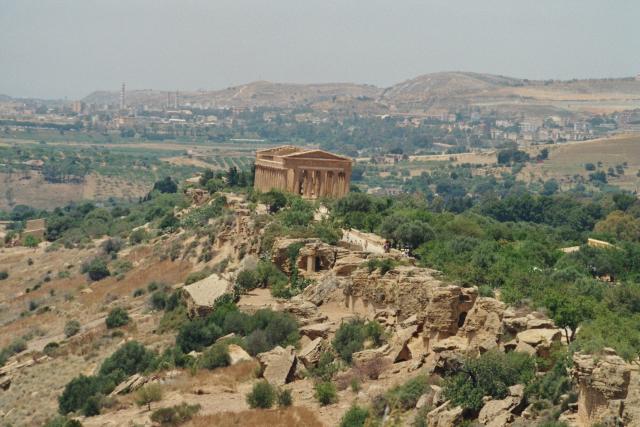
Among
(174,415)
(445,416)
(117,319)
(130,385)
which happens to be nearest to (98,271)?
(117,319)

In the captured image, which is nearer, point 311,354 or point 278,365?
point 278,365

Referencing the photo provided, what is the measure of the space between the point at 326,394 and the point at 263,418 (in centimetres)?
141

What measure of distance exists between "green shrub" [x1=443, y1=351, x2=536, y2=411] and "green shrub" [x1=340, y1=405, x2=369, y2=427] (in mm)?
1788

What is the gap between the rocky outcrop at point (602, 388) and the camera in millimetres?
16562

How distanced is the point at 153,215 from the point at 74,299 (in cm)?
2301

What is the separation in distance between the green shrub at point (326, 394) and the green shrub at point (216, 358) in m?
4.63

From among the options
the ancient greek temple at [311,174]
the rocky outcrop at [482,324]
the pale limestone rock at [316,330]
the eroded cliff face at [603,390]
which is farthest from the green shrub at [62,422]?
the ancient greek temple at [311,174]

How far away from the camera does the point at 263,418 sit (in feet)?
70.7

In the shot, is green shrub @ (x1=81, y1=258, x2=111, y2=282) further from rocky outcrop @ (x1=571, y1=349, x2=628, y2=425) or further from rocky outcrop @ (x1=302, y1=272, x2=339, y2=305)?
rocky outcrop @ (x1=571, y1=349, x2=628, y2=425)

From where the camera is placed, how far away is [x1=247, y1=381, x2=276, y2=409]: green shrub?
22.3 meters

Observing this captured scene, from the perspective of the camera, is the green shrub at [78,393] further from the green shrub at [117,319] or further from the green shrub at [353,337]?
the green shrub at [117,319]

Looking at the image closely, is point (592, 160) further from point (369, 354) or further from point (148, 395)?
point (148, 395)

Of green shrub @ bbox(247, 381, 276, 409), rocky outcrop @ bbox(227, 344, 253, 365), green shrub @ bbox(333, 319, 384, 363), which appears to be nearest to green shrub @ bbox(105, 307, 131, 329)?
rocky outcrop @ bbox(227, 344, 253, 365)

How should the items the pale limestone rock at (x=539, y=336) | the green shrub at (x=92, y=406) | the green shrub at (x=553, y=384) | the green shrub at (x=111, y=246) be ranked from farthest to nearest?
the green shrub at (x=111, y=246)
the green shrub at (x=92, y=406)
the pale limestone rock at (x=539, y=336)
the green shrub at (x=553, y=384)
